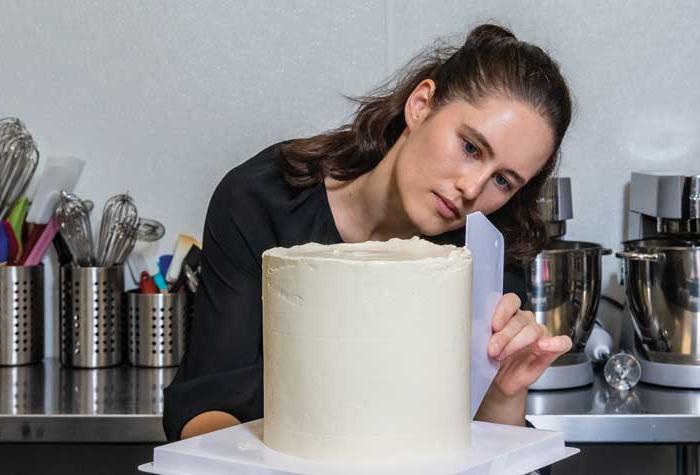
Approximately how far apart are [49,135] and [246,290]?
2.67 ft

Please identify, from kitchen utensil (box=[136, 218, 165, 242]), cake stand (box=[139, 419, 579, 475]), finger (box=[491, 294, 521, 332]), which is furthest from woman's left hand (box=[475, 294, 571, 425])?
kitchen utensil (box=[136, 218, 165, 242])

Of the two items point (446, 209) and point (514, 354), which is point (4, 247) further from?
point (514, 354)

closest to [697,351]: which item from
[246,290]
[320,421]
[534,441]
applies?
[246,290]

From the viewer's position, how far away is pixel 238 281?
4.36 ft

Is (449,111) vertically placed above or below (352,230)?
above

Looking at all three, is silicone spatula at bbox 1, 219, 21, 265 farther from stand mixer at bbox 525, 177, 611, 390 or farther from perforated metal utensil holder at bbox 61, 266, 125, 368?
stand mixer at bbox 525, 177, 611, 390

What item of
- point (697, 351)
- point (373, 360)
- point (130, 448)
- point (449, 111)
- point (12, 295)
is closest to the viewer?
point (373, 360)

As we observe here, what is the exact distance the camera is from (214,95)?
6.43 feet

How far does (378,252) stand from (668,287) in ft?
3.38

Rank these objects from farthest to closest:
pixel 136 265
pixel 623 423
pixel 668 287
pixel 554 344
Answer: pixel 136 265 → pixel 668 287 → pixel 623 423 → pixel 554 344

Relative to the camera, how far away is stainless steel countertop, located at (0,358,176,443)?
1.58 meters

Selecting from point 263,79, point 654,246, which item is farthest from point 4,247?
point 654,246

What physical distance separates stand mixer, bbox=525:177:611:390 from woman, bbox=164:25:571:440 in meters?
Result: 0.24

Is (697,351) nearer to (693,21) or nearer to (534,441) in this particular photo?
(693,21)
